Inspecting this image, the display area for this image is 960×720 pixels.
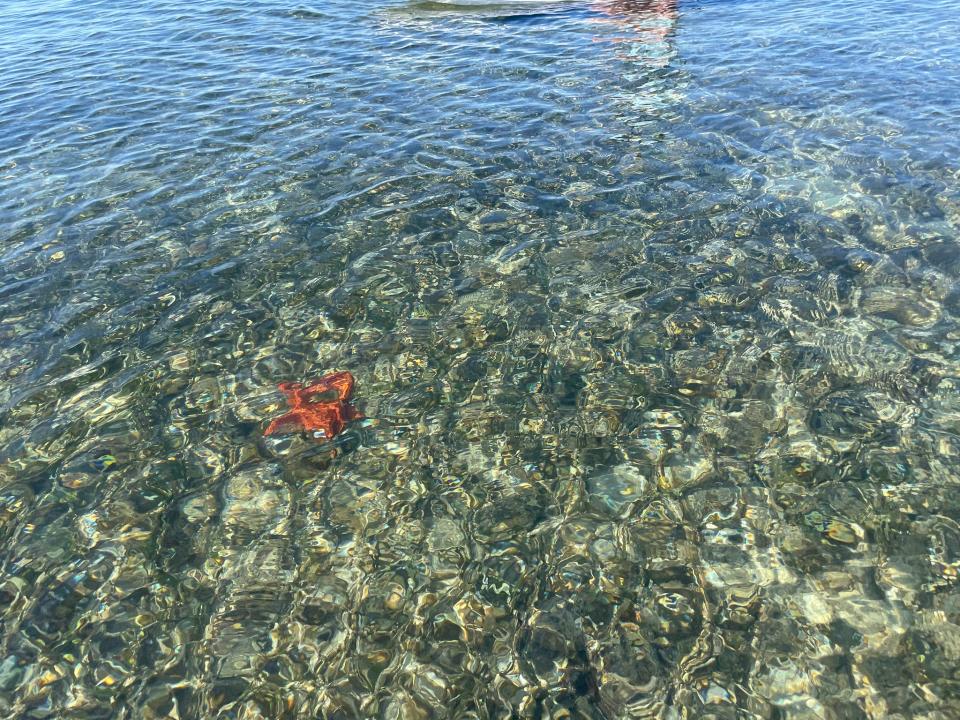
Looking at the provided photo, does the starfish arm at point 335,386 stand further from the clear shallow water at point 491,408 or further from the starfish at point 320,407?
the clear shallow water at point 491,408

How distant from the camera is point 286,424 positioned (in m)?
7.77

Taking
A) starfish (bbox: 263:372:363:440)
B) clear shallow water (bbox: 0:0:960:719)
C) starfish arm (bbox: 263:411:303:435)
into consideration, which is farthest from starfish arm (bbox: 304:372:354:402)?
starfish arm (bbox: 263:411:303:435)

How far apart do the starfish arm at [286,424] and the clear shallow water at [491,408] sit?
0.53 ft

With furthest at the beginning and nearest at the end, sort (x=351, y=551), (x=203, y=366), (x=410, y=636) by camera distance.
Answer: (x=203, y=366), (x=351, y=551), (x=410, y=636)

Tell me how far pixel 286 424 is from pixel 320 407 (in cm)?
49

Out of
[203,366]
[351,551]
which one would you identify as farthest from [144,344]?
[351,551]

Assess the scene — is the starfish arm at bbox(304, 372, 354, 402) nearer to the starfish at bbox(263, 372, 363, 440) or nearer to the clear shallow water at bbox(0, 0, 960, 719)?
the starfish at bbox(263, 372, 363, 440)

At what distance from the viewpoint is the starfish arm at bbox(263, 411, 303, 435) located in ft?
25.3

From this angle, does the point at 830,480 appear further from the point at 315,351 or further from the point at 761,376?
the point at 315,351

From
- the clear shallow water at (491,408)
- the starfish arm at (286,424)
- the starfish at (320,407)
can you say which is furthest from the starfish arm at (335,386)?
the starfish arm at (286,424)

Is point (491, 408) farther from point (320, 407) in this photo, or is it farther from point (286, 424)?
point (286, 424)

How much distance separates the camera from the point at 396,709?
518cm

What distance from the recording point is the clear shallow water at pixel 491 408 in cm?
550

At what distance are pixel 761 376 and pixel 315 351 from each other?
653 cm
